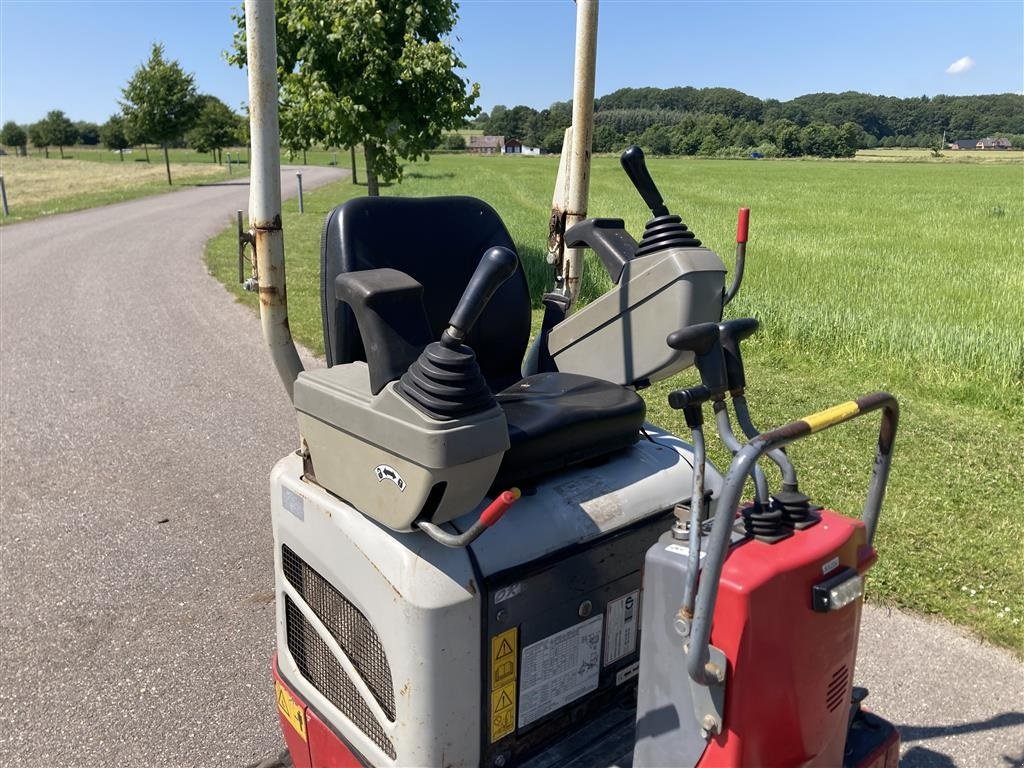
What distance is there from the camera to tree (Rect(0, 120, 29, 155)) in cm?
8200

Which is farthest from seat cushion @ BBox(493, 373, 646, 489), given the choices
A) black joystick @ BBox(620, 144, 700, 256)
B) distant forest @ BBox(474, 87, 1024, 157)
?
distant forest @ BBox(474, 87, 1024, 157)

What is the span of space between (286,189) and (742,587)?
27.7 metres

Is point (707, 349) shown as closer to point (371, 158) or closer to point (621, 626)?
point (621, 626)

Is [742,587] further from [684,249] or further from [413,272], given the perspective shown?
[413,272]

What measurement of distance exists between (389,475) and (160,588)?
231 cm

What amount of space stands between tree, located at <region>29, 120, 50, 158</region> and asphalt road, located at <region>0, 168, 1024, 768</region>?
266ft

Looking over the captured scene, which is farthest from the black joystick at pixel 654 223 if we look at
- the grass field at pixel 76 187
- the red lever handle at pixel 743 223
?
the grass field at pixel 76 187

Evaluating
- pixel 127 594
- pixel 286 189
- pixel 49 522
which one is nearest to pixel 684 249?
pixel 127 594

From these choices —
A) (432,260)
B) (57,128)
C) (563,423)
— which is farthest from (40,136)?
(563,423)

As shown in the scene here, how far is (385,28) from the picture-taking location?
882 cm

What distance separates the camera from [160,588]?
349cm

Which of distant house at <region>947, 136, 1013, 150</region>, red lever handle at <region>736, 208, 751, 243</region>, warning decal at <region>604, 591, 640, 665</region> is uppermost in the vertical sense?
distant house at <region>947, 136, 1013, 150</region>

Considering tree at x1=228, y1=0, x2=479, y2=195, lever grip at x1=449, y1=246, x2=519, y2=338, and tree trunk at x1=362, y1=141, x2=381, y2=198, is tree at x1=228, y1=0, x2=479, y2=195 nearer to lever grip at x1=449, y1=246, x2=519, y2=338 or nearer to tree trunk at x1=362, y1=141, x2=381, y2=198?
tree trunk at x1=362, y1=141, x2=381, y2=198

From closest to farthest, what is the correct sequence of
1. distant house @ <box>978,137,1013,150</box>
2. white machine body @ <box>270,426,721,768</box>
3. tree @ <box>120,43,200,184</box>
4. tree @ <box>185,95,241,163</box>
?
white machine body @ <box>270,426,721,768</box>
tree @ <box>120,43,200,184</box>
tree @ <box>185,95,241,163</box>
distant house @ <box>978,137,1013,150</box>
